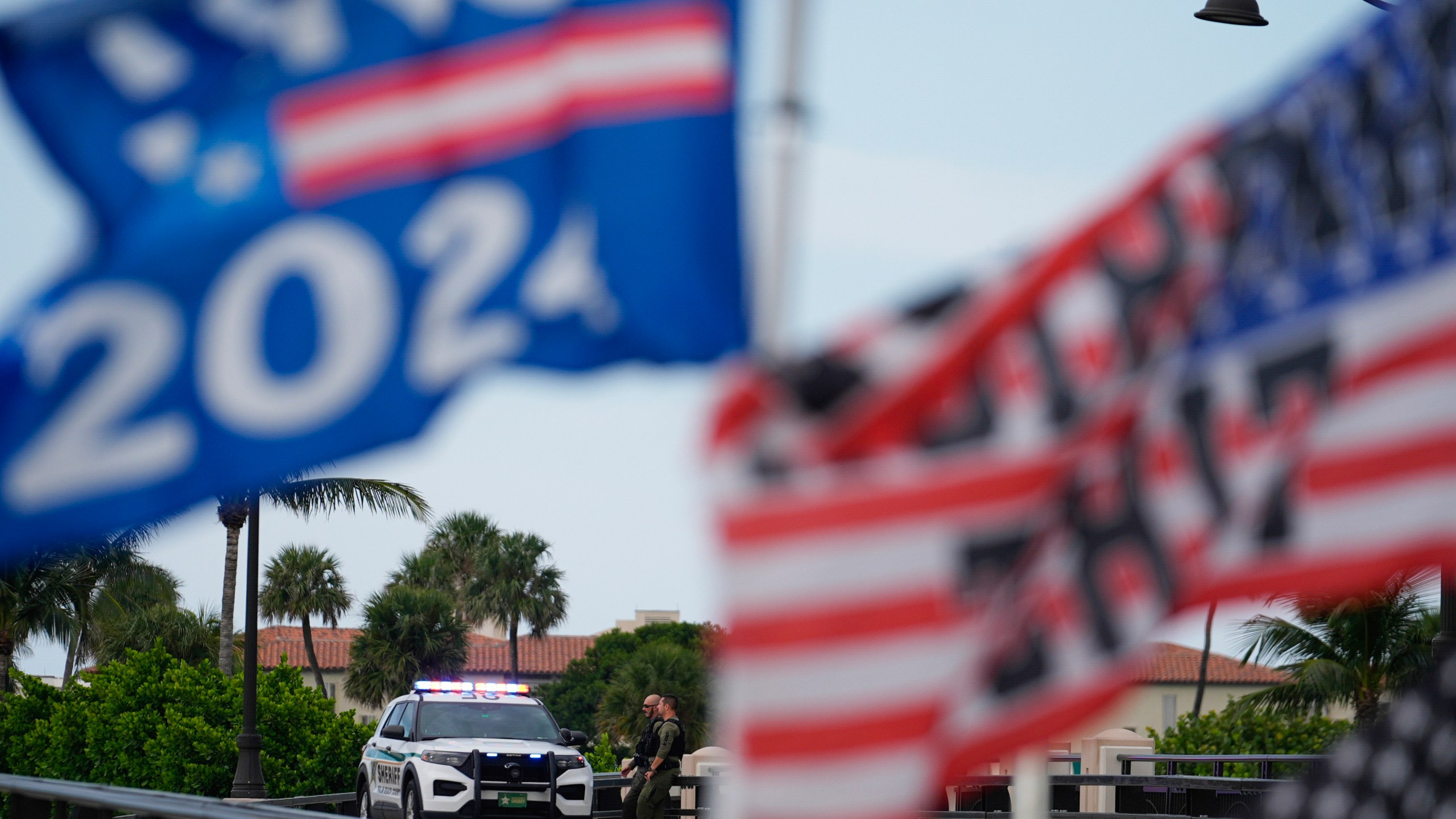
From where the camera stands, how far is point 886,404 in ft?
9.39

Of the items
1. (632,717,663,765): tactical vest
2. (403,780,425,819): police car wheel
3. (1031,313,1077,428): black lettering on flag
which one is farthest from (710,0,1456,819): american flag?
(403,780,425,819): police car wheel

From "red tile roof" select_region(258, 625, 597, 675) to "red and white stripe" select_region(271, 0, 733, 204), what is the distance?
292 feet

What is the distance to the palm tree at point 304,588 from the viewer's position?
75.1 m

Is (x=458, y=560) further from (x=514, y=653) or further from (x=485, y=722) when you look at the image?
(x=485, y=722)

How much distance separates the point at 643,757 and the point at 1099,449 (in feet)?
54.7

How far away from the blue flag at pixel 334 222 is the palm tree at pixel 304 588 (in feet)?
241

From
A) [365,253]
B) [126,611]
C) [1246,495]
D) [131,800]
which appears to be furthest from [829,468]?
[126,611]

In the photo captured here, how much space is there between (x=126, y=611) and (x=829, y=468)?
60.0 meters

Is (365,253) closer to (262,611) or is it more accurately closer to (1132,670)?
(1132,670)

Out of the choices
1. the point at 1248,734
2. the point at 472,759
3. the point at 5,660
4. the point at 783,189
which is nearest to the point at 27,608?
the point at 5,660

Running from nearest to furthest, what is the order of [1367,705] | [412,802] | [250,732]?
[412,802] < [250,732] < [1367,705]

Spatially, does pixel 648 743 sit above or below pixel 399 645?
below

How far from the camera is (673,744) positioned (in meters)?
18.7

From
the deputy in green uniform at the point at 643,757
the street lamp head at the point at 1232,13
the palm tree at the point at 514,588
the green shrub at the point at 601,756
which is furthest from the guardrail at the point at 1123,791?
the palm tree at the point at 514,588
